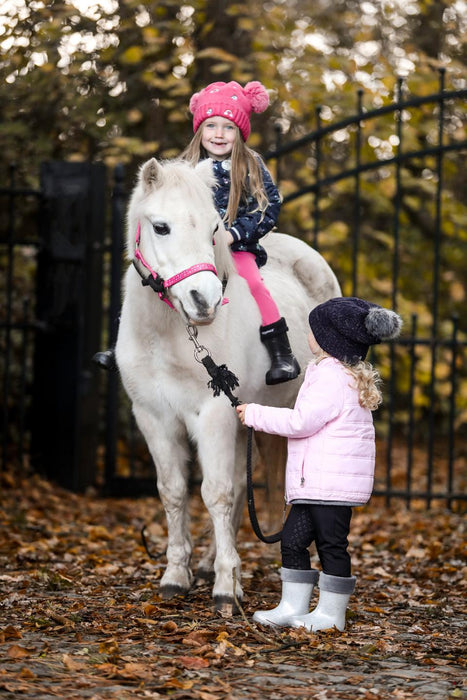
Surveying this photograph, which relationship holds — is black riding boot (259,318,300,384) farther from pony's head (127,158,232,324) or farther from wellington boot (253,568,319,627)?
wellington boot (253,568,319,627)

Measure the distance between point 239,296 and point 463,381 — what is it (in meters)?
7.55

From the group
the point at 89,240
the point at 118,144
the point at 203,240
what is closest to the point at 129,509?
the point at 89,240

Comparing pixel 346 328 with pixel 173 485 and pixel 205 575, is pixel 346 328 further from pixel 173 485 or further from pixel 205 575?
pixel 205 575

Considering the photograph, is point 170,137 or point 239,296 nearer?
point 239,296

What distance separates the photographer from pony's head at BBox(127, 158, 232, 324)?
334 cm

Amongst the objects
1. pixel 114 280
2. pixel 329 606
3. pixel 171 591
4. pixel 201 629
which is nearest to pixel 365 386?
pixel 329 606

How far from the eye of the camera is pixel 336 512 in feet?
11.4

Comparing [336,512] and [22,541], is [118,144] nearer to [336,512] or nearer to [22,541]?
[22,541]

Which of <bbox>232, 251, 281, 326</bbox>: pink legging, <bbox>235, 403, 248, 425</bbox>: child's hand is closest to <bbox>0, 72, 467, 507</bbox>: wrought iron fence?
<bbox>232, 251, 281, 326</bbox>: pink legging

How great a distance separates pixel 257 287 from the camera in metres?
4.18

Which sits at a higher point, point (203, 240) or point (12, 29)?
point (12, 29)

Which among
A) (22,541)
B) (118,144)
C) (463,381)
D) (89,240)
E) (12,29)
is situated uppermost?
(12,29)

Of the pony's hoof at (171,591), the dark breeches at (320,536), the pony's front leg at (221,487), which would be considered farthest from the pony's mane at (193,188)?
the pony's hoof at (171,591)

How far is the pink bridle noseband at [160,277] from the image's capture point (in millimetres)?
3369
